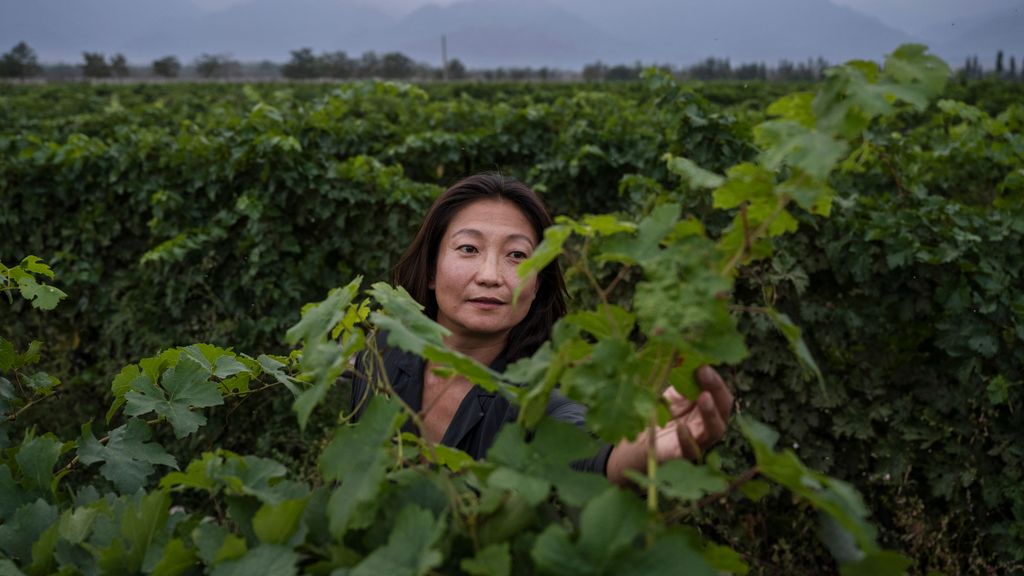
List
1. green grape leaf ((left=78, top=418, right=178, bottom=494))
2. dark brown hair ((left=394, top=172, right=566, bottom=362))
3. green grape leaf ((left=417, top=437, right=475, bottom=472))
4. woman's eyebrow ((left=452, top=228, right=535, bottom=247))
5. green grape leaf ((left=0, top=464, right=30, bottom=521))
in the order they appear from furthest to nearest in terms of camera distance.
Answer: dark brown hair ((left=394, top=172, right=566, bottom=362)), woman's eyebrow ((left=452, top=228, right=535, bottom=247)), green grape leaf ((left=78, top=418, right=178, bottom=494)), green grape leaf ((left=0, top=464, right=30, bottom=521)), green grape leaf ((left=417, top=437, right=475, bottom=472))

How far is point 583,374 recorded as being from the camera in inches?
32.8

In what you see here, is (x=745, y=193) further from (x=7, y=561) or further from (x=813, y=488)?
(x=7, y=561)

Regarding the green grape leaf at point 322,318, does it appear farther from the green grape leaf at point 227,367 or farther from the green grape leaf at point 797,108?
the green grape leaf at point 797,108

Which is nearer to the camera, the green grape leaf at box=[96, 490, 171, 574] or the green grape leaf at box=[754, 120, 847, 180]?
the green grape leaf at box=[754, 120, 847, 180]

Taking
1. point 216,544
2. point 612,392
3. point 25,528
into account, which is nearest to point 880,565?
point 612,392

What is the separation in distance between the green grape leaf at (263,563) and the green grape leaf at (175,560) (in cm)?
6

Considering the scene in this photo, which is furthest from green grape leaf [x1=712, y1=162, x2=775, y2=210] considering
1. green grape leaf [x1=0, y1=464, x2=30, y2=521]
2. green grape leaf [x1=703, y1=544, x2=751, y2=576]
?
green grape leaf [x1=0, y1=464, x2=30, y2=521]

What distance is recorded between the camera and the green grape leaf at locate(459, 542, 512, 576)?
76 cm

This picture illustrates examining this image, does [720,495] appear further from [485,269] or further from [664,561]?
[485,269]

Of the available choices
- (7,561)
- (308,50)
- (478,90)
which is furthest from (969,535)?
(308,50)

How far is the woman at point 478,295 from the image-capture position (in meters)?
1.98

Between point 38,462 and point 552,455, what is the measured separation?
878 mm

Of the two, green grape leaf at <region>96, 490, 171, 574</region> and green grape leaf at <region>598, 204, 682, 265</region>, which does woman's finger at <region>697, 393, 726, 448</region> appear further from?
green grape leaf at <region>96, 490, 171, 574</region>

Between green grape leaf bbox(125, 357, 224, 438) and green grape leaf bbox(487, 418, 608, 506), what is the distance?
707mm
